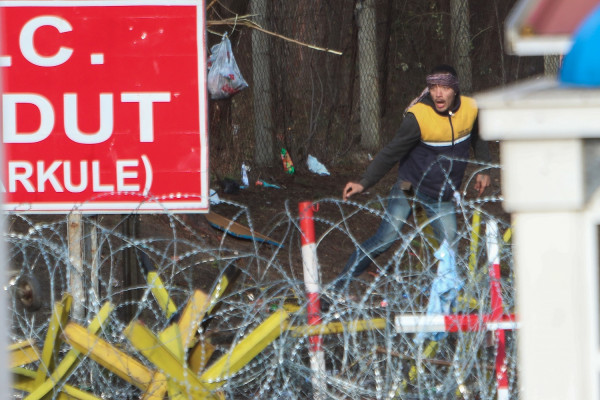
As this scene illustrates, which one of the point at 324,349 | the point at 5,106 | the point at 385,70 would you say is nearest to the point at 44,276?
the point at 5,106

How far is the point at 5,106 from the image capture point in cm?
A: 527

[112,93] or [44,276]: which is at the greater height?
[112,93]

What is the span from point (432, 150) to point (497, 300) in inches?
69.4

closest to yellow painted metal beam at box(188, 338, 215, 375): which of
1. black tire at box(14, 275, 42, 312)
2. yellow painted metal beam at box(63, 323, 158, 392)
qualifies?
yellow painted metal beam at box(63, 323, 158, 392)

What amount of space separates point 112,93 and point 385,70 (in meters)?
10.9

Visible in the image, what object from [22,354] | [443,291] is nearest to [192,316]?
[22,354]

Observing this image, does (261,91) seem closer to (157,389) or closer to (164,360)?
(157,389)

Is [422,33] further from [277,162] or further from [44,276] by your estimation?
[44,276]

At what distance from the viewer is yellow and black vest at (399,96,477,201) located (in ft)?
20.1

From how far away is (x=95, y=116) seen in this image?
526 centimetres

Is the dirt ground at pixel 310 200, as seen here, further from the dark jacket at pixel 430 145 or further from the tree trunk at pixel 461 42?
the tree trunk at pixel 461 42

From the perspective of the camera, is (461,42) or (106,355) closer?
(106,355)

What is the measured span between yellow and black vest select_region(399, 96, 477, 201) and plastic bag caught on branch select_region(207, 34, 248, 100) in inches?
127

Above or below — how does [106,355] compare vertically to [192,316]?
below
